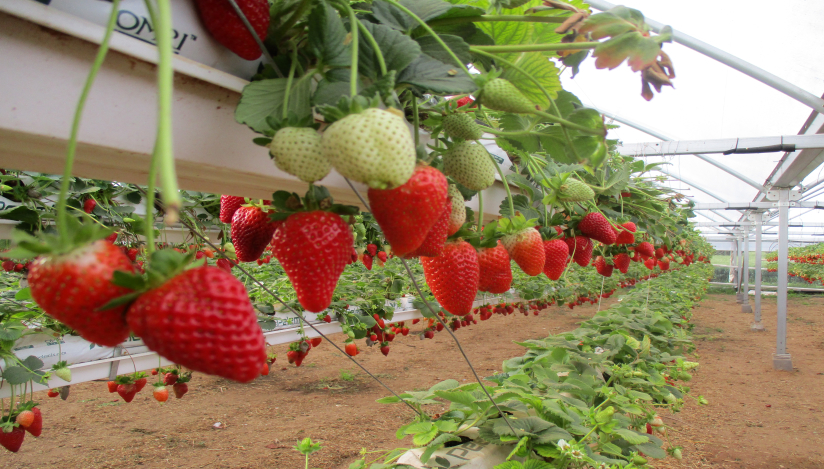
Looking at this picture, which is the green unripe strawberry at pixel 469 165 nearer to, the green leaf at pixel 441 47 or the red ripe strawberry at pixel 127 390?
the green leaf at pixel 441 47

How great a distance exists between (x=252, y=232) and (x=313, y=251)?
0.15m

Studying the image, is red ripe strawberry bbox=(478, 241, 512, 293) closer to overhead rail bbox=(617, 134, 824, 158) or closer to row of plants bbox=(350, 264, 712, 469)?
row of plants bbox=(350, 264, 712, 469)

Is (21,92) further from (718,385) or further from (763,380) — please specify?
(763,380)

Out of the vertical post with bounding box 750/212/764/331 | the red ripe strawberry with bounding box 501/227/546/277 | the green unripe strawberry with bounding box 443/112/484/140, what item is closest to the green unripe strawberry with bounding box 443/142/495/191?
the green unripe strawberry with bounding box 443/112/484/140

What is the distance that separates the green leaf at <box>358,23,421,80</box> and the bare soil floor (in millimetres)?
3494

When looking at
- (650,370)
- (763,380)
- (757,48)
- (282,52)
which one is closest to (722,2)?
(757,48)

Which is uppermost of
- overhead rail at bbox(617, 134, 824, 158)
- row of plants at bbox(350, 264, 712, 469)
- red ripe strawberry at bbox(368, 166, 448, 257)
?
overhead rail at bbox(617, 134, 824, 158)

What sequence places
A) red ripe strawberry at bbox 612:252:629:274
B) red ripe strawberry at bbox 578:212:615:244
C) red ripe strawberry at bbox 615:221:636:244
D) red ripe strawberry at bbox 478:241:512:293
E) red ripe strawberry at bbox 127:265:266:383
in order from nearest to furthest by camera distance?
red ripe strawberry at bbox 127:265:266:383, red ripe strawberry at bbox 478:241:512:293, red ripe strawberry at bbox 578:212:615:244, red ripe strawberry at bbox 615:221:636:244, red ripe strawberry at bbox 612:252:629:274

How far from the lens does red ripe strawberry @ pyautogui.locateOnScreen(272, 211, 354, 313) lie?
43 centimetres

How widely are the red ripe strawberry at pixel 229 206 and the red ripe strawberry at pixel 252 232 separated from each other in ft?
0.42

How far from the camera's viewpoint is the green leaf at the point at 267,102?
0.39 m

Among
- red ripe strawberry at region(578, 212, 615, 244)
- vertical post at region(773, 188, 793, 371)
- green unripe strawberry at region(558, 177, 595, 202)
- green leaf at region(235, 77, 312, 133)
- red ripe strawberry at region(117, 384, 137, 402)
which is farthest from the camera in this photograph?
vertical post at region(773, 188, 793, 371)

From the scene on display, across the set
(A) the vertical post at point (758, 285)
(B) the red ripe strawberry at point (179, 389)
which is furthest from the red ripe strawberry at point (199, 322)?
(A) the vertical post at point (758, 285)

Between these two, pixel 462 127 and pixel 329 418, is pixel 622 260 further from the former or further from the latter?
pixel 329 418
